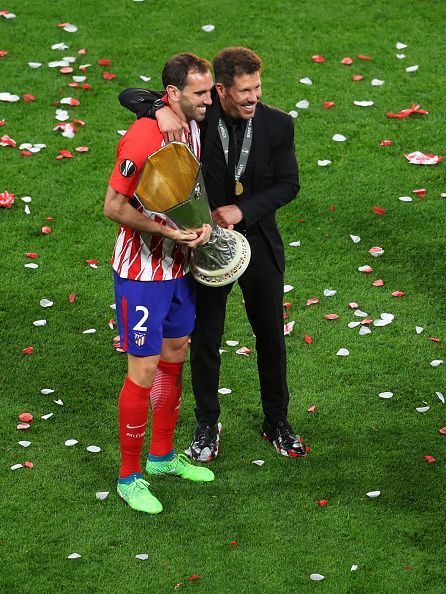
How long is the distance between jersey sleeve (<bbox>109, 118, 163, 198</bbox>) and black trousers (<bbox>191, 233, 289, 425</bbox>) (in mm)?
889

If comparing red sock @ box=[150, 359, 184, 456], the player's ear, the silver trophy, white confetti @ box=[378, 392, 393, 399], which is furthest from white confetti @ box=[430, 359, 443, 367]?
the player's ear

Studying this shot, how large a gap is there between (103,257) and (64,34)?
371cm

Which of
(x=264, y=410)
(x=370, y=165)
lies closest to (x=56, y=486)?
(x=264, y=410)

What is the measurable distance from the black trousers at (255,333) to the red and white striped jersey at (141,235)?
467 mm

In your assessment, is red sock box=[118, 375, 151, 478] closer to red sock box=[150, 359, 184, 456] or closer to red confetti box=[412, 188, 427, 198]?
red sock box=[150, 359, 184, 456]

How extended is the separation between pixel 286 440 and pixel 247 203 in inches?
57.5

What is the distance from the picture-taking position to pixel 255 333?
6.84m

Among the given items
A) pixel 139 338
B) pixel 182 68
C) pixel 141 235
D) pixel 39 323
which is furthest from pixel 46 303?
pixel 182 68

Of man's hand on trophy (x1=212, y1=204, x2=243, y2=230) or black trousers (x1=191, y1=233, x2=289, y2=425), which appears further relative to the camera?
black trousers (x1=191, y1=233, x2=289, y2=425)

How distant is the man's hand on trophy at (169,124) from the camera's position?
19.1ft

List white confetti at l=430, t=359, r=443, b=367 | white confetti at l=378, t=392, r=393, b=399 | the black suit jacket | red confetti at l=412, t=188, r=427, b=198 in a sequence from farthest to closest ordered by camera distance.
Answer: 1. red confetti at l=412, t=188, r=427, b=198
2. white confetti at l=430, t=359, r=443, b=367
3. white confetti at l=378, t=392, r=393, b=399
4. the black suit jacket

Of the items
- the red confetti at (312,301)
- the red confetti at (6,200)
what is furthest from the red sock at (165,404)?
the red confetti at (6,200)

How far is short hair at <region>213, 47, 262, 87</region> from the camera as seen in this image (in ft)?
19.6

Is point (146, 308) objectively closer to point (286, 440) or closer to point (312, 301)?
point (286, 440)
